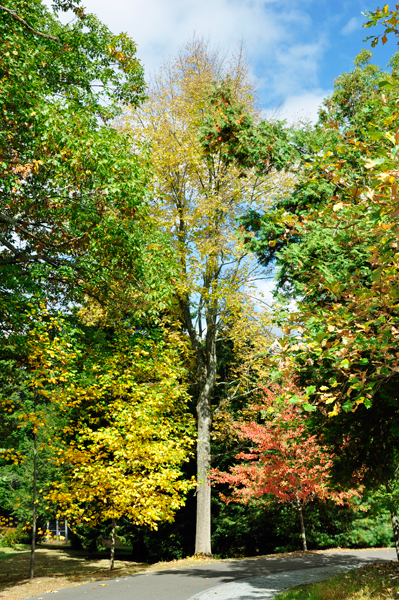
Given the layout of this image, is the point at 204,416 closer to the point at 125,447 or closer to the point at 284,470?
the point at 284,470

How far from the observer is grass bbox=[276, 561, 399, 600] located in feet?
21.1

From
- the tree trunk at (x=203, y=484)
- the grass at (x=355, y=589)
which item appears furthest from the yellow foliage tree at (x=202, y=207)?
the grass at (x=355, y=589)

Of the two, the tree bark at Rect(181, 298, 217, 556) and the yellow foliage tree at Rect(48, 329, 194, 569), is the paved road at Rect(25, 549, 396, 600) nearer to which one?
the yellow foliage tree at Rect(48, 329, 194, 569)

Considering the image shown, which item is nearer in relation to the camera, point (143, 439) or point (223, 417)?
point (143, 439)

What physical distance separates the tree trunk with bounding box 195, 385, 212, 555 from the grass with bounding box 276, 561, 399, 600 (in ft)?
21.5

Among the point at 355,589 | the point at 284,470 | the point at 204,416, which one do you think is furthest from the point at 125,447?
the point at 284,470

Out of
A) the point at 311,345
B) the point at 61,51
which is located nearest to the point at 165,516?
the point at 311,345

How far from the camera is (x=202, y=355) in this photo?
17.0 meters

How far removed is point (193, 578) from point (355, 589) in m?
4.47

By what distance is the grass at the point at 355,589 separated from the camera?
21.1 feet

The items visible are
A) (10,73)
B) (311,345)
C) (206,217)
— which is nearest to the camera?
(311,345)

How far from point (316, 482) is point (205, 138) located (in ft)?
36.2

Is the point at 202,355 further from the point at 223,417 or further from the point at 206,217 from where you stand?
the point at 206,217

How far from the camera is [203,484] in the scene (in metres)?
15.0
